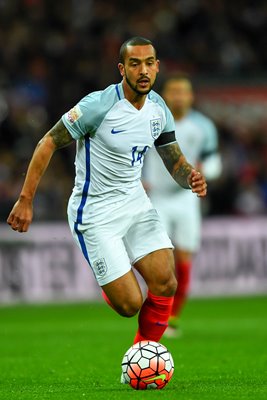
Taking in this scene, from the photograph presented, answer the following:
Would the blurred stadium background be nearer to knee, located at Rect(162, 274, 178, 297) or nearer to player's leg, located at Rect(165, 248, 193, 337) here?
player's leg, located at Rect(165, 248, 193, 337)

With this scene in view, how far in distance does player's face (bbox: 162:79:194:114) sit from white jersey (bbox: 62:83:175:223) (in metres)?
4.23

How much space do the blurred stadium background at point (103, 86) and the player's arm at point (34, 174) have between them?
30.0ft

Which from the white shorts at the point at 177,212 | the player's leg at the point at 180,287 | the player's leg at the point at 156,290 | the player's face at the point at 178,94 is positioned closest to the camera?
the player's leg at the point at 156,290

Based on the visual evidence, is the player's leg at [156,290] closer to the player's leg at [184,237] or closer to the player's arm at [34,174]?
the player's arm at [34,174]

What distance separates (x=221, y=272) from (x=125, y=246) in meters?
10.2

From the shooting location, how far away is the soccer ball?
25.3 feet

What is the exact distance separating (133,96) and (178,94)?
14.6 ft

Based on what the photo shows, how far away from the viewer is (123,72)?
8180 millimetres

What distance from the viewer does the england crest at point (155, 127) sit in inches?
Answer: 327

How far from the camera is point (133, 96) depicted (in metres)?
8.24

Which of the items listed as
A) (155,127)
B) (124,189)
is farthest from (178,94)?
(124,189)

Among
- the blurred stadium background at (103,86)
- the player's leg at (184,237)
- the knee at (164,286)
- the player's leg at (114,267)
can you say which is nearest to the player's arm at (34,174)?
the player's leg at (114,267)

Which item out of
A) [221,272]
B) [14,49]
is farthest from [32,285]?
[14,49]

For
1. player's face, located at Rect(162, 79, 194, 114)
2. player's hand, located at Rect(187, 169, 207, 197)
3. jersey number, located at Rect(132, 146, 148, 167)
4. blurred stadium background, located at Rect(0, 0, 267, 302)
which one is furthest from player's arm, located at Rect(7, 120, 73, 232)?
blurred stadium background, located at Rect(0, 0, 267, 302)
